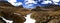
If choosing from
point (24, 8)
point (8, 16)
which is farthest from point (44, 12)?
point (8, 16)

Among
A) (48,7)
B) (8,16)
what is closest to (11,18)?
(8,16)

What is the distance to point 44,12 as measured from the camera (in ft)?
2.83

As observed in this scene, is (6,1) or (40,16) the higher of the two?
(6,1)

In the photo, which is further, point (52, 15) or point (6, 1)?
point (6, 1)

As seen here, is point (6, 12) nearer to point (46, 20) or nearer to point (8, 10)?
point (8, 10)

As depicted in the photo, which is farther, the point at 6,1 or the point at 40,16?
the point at 6,1

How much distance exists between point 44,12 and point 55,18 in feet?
0.28

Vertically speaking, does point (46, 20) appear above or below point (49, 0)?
below

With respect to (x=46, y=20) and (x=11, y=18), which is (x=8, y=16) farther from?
(x=46, y=20)

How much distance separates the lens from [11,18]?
87 cm

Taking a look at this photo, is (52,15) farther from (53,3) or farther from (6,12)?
(6,12)

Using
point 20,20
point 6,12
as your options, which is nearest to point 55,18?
point 20,20

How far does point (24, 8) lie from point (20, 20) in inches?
3.9

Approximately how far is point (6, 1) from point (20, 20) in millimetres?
203
